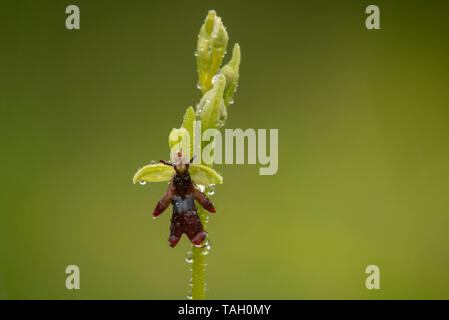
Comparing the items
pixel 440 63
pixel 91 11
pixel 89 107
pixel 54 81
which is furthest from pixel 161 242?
pixel 440 63

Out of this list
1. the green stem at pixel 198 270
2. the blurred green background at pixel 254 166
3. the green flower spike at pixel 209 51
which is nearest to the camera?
the green stem at pixel 198 270

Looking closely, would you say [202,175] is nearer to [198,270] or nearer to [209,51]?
[198,270]

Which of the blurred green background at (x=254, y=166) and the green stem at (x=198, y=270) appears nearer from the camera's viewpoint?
the green stem at (x=198, y=270)

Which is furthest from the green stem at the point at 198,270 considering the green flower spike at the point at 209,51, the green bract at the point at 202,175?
the green flower spike at the point at 209,51

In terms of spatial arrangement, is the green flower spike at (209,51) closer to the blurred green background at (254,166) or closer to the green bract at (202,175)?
the green bract at (202,175)

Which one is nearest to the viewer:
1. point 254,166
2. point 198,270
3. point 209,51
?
point 198,270

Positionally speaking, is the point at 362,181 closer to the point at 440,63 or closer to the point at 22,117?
the point at 440,63

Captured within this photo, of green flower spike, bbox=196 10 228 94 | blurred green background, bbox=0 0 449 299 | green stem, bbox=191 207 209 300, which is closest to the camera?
green stem, bbox=191 207 209 300

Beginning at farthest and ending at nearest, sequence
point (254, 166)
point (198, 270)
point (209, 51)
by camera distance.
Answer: point (254, 166)
point (209, 51)
point (198, 270)

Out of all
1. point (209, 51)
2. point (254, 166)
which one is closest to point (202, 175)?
point (209, 51)

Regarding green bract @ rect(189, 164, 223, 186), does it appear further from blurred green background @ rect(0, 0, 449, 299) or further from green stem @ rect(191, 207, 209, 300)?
blurred green background @ rect(0, 0, 449, 299)

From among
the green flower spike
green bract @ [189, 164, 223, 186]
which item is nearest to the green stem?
green bract @ [189, 164, 223, 186]

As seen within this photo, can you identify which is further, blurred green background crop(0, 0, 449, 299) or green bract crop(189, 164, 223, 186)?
blurred green background crop(0, 0, 449, 299)
